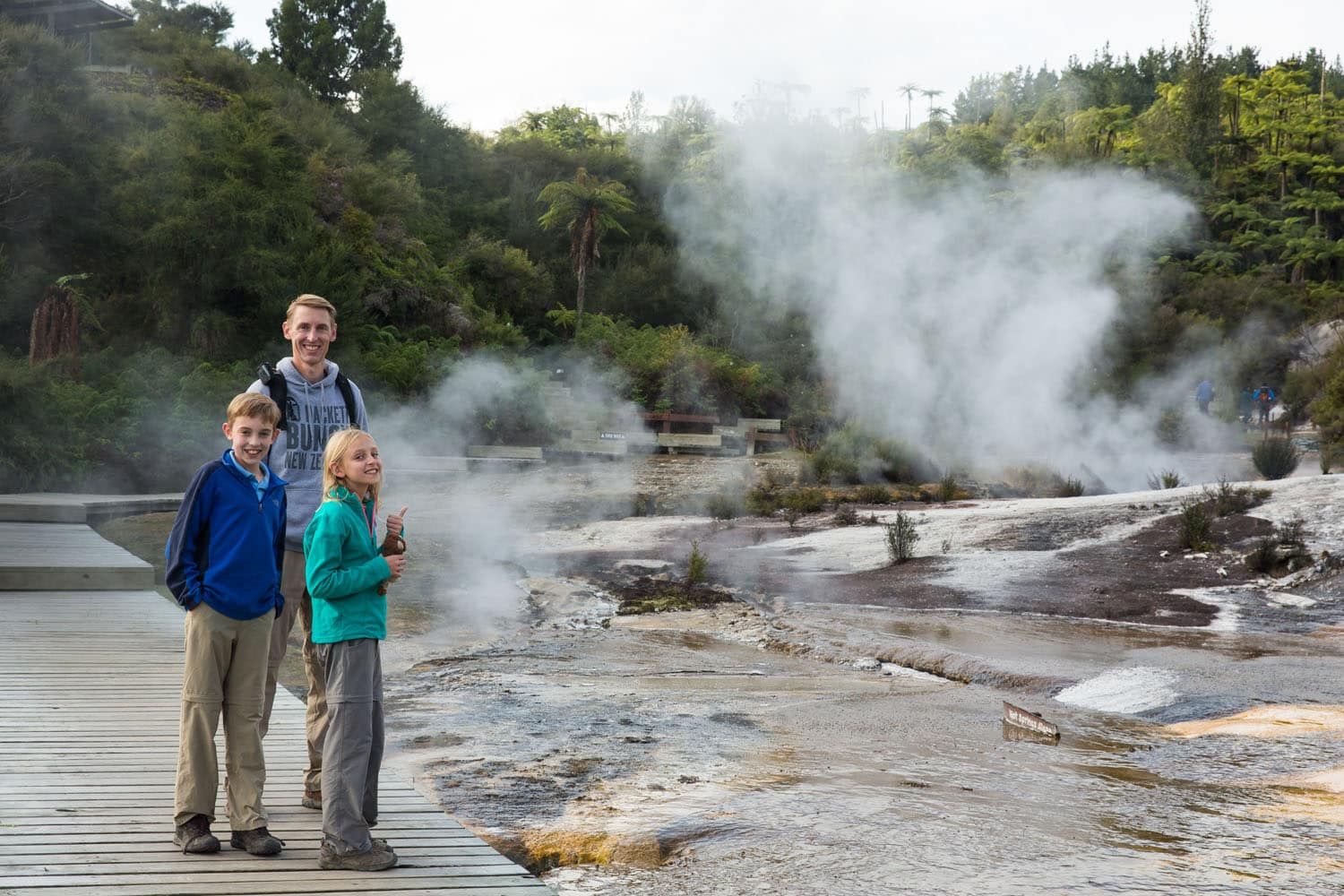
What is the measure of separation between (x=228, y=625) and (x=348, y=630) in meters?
0.36

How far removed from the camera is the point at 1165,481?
63.9 feet

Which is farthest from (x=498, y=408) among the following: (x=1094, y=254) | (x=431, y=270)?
(x=1094, y=254)

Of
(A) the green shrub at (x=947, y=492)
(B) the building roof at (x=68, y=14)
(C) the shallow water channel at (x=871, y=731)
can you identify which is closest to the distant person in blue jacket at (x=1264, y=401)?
(A) the green shrub at (x=947, y=492)

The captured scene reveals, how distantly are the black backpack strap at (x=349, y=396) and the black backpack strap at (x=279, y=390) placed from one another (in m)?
0.20

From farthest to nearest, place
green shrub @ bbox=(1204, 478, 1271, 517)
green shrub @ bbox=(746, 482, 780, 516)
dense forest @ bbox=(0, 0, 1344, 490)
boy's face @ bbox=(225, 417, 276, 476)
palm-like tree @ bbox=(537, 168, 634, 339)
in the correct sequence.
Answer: palm-like tree @ bbox=(537, 168, 634, 339) < dense forest @ bbox=(0, 0, 1344, 490) < green shrub @ bbox=(746, 482, 780, 516) < green shrub @ bbox=(1204, 478, 1271, 517) < boy's face @ bbox=(225, 417, 276, 476)

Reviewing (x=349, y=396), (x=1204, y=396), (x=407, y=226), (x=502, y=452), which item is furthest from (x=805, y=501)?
(x=407, y=226)

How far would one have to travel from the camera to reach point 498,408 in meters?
28.2

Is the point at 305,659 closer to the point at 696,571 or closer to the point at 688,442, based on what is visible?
the point at 696,571

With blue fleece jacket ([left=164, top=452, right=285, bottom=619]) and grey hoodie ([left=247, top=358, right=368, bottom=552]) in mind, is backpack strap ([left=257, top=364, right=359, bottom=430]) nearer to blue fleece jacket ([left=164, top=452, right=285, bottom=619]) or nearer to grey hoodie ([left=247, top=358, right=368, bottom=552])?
grey hoodie ([left=247, top=358, right=368, bottom=552])

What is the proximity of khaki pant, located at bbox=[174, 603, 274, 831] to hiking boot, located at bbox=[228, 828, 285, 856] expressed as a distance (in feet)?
0.05

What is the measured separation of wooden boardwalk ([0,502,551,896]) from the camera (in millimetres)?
3344

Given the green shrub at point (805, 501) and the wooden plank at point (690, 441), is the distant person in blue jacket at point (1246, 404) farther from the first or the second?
the green shrub at point (805, 501)

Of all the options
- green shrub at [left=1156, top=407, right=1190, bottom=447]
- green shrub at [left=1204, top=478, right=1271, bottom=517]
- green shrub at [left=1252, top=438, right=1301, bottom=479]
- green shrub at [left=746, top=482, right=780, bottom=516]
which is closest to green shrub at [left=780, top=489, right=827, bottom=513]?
green shrub at [left=746, top=482, right=780, bottom=516]

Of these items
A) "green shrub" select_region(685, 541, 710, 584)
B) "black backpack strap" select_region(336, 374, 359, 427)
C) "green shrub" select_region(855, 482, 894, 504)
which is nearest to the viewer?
"black backpack strap" select_region(336, 374, 359, 427)
